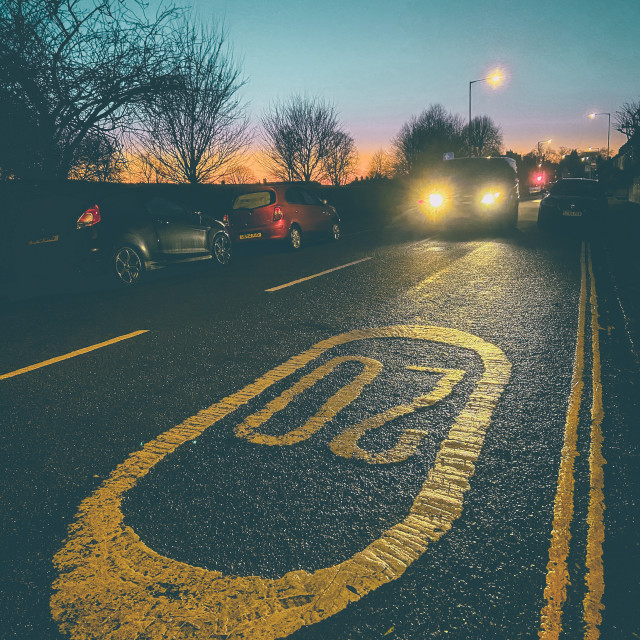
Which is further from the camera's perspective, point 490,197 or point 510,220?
point 510,220

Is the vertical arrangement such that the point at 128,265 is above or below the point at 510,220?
below

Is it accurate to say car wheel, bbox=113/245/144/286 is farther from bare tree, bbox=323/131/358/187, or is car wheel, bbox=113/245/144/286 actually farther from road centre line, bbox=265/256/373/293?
bare tree, bbox=323/131/358/187

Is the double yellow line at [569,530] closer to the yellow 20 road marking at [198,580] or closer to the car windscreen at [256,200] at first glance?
the yellow 20 road marking at [198,580]

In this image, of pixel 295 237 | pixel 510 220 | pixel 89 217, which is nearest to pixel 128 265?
pixel 89 217

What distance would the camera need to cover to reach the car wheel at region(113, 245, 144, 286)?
9492 mm

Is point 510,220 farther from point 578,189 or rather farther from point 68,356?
point 68,356

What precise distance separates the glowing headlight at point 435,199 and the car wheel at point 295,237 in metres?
4.17

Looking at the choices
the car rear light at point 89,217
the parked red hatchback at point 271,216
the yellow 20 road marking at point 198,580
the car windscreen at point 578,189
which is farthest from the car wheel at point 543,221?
the yellow 20 road marking at point 198,580

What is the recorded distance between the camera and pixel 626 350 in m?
4.99

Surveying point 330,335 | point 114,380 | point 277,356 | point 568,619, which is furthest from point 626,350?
point 114,380

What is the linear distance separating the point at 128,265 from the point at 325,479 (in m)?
7.93

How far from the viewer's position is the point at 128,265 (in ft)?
31.9

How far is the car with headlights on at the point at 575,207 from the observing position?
16547 millimetres

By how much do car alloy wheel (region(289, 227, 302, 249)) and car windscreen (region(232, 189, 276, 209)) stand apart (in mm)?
965
